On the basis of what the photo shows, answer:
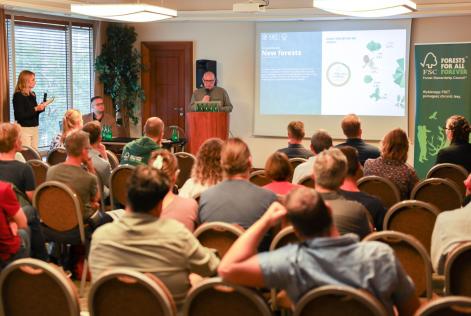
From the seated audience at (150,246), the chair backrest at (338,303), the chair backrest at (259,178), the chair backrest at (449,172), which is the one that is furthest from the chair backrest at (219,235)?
the chair backrest at (449,172)

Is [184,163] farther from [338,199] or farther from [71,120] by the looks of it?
[338,199]

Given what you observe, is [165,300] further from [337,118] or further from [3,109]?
[337,118]

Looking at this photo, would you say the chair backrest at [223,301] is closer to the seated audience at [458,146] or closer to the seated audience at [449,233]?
the seated audience at [449,233]

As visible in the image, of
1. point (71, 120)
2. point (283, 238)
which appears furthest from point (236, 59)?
point (283, 238)

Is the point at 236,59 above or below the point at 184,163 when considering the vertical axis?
above

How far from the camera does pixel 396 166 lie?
538 cm

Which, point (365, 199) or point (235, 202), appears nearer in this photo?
point (235, 202)

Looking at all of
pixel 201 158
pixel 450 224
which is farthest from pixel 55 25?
pixel 450 224

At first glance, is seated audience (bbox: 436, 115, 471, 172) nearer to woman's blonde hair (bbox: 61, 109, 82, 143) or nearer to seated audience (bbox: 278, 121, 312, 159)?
seated audience (bbox: 278, 121, 312, 159)

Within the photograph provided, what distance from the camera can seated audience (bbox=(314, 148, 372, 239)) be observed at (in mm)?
3273

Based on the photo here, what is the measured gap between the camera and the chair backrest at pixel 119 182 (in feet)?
18.6

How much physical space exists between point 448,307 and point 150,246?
3.87 feet

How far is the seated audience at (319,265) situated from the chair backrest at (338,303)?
0.07m

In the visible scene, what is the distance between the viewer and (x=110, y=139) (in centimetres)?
937
